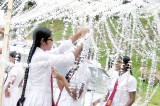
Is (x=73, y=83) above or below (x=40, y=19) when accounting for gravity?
below

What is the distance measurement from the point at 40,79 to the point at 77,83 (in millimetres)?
672

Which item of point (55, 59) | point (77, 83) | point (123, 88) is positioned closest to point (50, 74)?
point (55, 59)

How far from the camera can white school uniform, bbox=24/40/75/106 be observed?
5.17 meters

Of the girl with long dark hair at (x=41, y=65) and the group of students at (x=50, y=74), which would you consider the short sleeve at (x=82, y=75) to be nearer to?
Answer: the group of students at (x=50, y=74)

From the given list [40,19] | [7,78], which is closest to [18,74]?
[7,78]

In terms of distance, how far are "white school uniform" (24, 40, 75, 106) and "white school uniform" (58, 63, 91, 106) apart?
487 mm

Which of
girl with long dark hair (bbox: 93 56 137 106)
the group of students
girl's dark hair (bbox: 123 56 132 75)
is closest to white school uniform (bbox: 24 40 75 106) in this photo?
the group of students

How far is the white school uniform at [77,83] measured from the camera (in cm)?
593

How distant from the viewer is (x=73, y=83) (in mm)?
5934

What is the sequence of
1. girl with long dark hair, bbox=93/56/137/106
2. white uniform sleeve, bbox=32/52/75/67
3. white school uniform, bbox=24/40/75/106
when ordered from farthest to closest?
girl with long dark hair, bbox=93/56/137/106 → white school uniform, bbox=24/40/75/106 → white uniform sleeve, bbox=32/52/75/67

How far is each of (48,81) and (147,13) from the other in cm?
Answer: 148

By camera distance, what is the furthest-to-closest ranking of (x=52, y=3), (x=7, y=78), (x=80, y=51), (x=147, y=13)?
(x=7, y=78) < (x=52, y=3) < (x=147, y=13) < (x=80, y=51)

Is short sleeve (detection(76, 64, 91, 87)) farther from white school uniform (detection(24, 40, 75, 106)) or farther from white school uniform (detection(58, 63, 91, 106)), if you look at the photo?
white school uniform (detection(24, 40, 75, 106))

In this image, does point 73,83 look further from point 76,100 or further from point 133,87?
point 133,87
